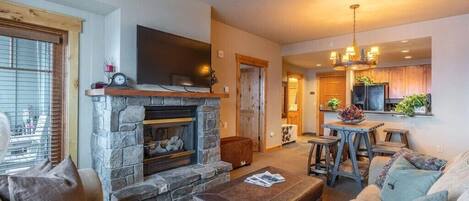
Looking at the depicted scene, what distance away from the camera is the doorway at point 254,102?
5504 millimetres

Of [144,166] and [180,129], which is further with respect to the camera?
[180,129]

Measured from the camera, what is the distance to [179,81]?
122 inches

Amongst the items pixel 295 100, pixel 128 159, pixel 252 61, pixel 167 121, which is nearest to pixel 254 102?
pixel 252 61

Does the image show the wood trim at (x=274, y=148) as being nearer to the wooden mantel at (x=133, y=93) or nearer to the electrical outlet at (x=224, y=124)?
the electrical outlet at (x=224, y=124)

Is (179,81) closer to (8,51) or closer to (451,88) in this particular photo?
(8,51)

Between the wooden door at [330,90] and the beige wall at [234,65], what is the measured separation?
110 inches

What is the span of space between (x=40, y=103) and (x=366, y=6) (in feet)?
13.7

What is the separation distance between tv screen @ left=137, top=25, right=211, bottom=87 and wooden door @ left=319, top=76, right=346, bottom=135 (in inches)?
222

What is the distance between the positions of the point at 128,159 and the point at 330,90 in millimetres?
7086

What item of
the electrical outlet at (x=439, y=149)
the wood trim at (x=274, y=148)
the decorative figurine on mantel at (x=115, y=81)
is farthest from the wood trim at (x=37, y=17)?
the electrical outlet at (x=439, y=149)

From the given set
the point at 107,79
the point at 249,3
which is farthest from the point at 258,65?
the point at 107,79

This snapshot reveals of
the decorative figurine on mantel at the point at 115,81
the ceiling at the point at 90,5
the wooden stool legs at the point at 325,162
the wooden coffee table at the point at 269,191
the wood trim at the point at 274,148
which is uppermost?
the ceiling at the point at 90,5

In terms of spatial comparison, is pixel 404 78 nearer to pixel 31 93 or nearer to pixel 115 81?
pixel 115 81

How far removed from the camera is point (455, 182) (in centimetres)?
130
